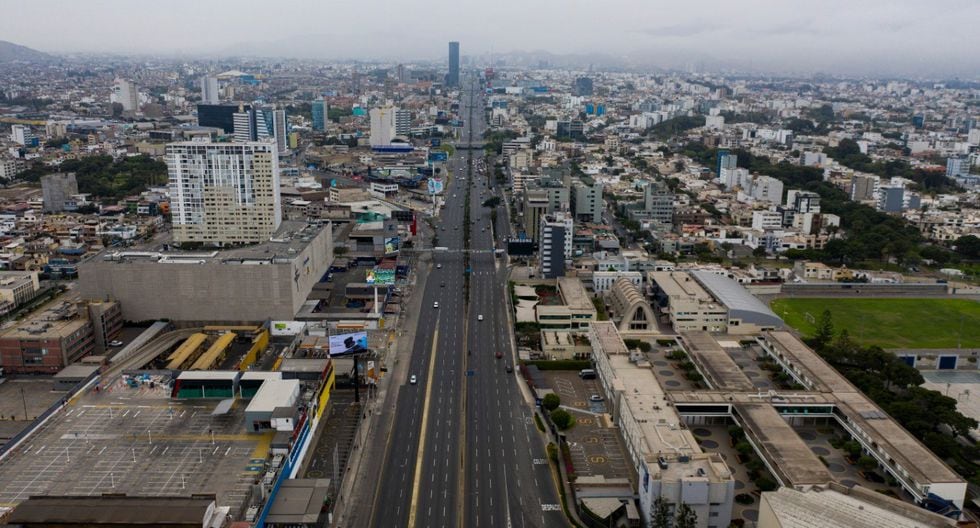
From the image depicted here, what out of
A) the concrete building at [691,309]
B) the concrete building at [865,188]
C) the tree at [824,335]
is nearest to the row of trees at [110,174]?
the concrete building at [691,309]

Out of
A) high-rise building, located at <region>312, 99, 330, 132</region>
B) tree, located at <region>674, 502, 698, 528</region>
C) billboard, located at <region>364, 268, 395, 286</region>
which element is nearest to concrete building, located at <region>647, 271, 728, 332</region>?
billboard, located at <region>364, 268, 395, 286</region>

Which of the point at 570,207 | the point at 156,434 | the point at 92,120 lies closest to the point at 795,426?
the point at 156,434

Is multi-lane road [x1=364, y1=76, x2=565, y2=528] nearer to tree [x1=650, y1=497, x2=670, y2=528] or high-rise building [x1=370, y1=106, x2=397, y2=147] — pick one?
tree [x1=650, y1=497, x2=670, y2=528]

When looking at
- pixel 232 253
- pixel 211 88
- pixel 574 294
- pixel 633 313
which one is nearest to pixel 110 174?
pixel 232 253

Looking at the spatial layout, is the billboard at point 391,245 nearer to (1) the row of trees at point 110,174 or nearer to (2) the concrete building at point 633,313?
(2) the concrete building at point 633,313

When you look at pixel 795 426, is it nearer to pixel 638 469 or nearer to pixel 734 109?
pixel 638 469
